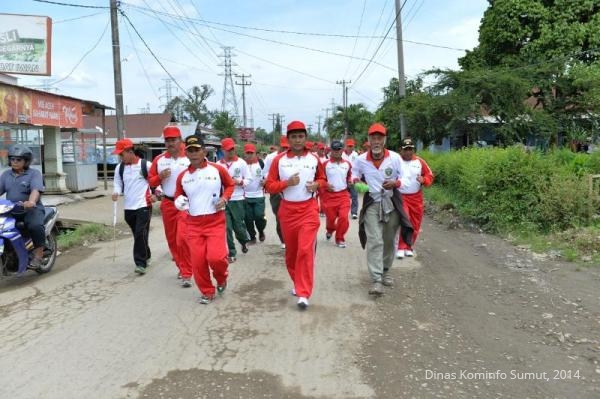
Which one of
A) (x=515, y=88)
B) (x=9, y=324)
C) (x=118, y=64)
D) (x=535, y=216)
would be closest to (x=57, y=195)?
(x=118, y=64)

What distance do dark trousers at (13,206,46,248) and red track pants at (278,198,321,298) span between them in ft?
10.9

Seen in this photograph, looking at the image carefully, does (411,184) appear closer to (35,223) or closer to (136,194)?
(136,194)

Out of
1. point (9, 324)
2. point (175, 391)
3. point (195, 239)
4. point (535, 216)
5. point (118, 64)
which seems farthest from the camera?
point (118, 64)

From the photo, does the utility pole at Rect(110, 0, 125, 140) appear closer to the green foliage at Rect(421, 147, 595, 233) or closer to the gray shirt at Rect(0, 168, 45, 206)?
the gray shirt at Rect(0, 168, 45, 206)

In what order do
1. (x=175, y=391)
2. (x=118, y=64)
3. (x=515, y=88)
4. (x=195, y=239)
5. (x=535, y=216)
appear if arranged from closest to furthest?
(x=175, y=391), (x=195, y=239), (x=535, y=216), (x=118, y=64), (x=515, y=88)

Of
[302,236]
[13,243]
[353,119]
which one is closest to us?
[302,236]

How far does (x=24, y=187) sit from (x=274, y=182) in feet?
10.9

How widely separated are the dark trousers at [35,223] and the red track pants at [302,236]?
3323 millimetres

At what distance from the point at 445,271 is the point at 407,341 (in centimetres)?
286

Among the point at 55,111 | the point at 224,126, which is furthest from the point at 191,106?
the point at 55,111

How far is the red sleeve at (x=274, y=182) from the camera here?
5460 millimetres

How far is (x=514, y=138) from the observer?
21.3m

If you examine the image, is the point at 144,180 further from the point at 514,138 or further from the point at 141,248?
the point at 514,138

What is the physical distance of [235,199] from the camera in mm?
8148
